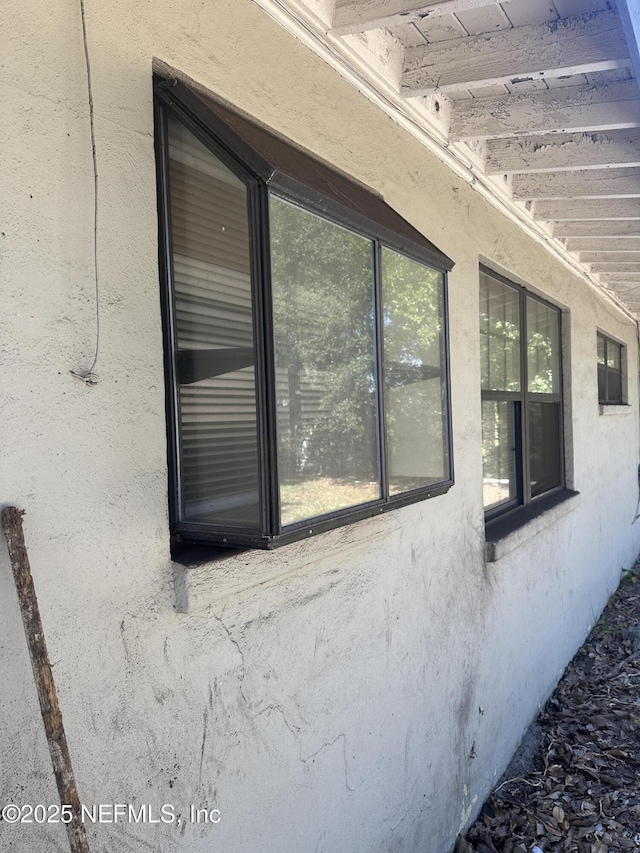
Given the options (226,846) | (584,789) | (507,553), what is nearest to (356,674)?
(226,846)

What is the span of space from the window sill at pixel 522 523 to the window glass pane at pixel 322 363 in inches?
67.7

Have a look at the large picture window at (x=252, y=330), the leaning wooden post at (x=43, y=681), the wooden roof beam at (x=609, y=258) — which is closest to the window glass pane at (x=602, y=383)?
the wooden roof beam at (x=609, y=258)

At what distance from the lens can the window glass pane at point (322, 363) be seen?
5.67ft

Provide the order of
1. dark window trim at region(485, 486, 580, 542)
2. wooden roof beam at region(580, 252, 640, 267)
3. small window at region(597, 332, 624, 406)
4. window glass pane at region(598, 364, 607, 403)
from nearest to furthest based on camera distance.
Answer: dark window trim at region(485, 486, 580, 542)
wooden roof beam at region(580, 252, 640, 267)
window glass pane at region(598, 364, 607, 403)
small window at region(597, 332, 624, 406)

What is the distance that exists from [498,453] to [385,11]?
2.89 meters

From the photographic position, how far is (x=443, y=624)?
3.11 meters

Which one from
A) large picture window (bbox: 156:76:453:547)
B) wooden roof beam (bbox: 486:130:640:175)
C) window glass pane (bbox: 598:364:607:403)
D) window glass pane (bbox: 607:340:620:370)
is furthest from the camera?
window glass pane (bbox: 607:340:620:370)

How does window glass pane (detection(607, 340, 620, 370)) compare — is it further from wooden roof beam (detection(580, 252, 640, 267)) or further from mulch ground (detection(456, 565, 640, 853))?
mulch ground (detection(456, 565, 640, 853))

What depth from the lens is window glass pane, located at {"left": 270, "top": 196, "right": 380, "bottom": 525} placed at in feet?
Answer: 5.67

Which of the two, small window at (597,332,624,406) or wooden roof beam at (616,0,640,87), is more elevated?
wooden roof beam at (616,0,640,87)

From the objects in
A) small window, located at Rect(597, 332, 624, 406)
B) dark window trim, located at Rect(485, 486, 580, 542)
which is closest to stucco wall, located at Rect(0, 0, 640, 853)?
dark window trim, located at Rect(485, 486, 580, 542)

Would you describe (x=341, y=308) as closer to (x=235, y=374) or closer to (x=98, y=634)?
(x=235, y=374)

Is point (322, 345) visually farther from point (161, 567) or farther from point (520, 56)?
point (520, 56)

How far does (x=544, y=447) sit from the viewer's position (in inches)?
206
